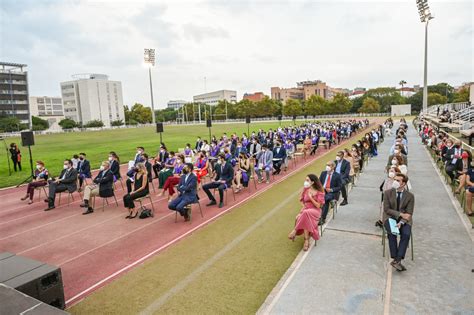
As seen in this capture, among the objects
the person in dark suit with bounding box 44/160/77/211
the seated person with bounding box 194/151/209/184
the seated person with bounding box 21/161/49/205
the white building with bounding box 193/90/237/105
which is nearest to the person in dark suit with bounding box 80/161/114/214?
the person in dark suit with bounding box 44/160/77/211

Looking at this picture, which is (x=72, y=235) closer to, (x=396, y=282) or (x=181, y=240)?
(x=181, y=240)

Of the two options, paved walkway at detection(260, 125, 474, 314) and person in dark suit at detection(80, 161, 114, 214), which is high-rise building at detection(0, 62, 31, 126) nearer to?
person in dark suit at detection(80, 161, 114, 214)

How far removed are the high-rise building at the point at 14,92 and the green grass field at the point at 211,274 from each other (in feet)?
332

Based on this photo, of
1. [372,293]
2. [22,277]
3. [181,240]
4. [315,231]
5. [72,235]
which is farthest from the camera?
[72,235]

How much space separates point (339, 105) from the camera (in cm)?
9425

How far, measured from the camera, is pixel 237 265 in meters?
5.86

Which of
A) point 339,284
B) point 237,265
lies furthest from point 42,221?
point 339,284

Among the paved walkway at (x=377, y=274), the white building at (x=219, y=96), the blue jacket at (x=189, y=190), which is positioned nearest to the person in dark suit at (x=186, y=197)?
the blue jacket at (x=189, y=190)

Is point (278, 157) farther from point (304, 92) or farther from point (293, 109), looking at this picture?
point (304, 92)

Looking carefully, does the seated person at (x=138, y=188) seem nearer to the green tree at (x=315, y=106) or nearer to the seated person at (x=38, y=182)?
→ the seated person at (x=38, y=182)

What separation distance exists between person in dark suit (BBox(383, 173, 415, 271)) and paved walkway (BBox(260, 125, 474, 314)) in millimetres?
314

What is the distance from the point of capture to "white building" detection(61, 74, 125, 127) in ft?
392

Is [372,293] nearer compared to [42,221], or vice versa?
[372,293]

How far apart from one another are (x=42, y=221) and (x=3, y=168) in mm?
14915
